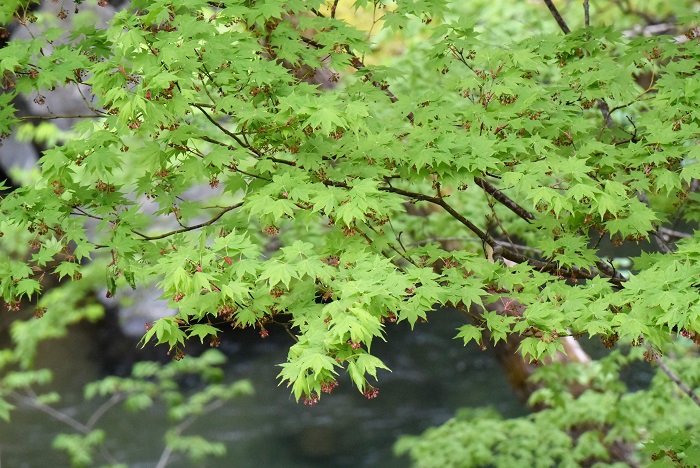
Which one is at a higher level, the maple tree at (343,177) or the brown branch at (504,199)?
the maple tree at (343,177)

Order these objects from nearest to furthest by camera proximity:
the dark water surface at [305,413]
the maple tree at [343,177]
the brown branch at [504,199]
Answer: the maple tree at [343,177] < the brown branch at [504,199] < the dark water surface at [305,413]

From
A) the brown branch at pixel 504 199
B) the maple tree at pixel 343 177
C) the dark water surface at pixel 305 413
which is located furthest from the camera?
the dark water surface at pixel 305 413

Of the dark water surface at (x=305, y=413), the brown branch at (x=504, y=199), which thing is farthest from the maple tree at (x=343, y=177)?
the dark water surface at (x=305, y=413)

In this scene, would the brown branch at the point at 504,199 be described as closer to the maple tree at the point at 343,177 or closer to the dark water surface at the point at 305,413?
the maple tree at the point at 343,177

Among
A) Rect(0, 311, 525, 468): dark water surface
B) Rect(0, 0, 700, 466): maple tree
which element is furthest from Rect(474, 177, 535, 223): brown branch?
Rect(0, 311, 525, 468): dark water surface

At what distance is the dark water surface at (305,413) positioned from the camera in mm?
13281

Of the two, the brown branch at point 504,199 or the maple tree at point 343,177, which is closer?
the maple tree at point 343,177

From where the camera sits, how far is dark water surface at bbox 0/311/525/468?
1328 cm

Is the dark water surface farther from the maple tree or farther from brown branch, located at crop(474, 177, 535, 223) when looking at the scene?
the maple tree

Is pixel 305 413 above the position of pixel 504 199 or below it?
below

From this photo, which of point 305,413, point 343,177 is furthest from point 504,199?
point 305,413

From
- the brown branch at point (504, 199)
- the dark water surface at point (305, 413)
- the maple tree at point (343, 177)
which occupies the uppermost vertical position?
the maple tree at point (343, 177)

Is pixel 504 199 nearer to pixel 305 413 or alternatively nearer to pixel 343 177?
pixel 343 177

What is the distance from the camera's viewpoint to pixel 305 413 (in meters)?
14.2
